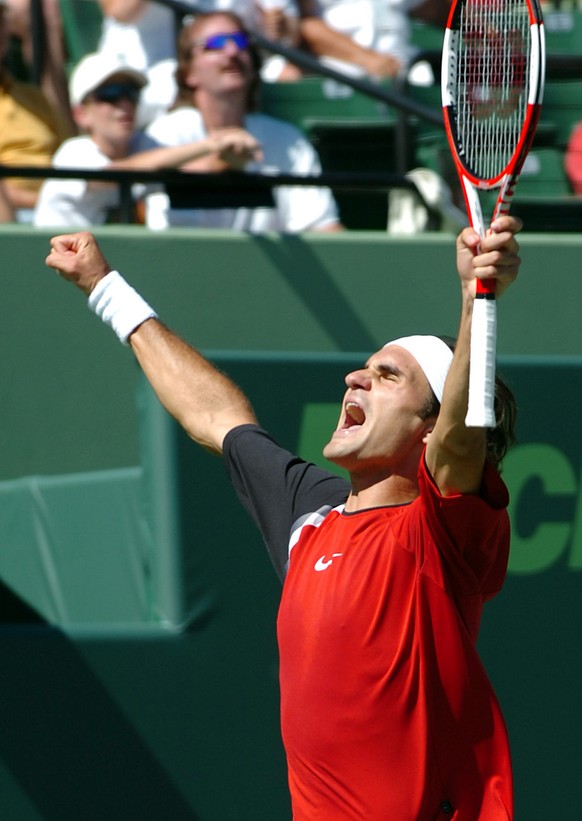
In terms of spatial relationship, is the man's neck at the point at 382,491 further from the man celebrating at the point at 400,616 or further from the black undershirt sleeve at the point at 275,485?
the black undershirt sleeve at the point at 275,485

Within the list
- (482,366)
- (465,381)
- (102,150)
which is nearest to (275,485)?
(465,381)

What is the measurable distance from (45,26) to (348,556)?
3.96 metres

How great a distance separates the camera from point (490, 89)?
9.62ft

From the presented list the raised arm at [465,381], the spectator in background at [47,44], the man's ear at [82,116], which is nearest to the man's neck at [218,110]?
the man's ear at [82,116]

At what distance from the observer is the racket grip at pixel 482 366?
2244mm

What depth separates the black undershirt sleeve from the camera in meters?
3.00

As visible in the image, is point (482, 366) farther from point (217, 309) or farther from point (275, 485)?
point (217, 309)

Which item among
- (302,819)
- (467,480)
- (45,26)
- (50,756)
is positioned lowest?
(50,756)

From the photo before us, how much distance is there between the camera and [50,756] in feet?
A: 13.5

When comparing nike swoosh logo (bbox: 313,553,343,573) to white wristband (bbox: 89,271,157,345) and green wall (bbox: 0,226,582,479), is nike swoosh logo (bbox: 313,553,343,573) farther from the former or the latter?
green wall (bbox: 0,226,582,479)

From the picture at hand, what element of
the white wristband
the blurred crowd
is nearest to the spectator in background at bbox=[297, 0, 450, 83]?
the blurred crowd

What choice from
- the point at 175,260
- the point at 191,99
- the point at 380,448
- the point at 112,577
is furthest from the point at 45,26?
the point at 380,448

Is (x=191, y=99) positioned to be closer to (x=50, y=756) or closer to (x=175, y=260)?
(x=175, y=260)

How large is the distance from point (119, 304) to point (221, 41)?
2.46 metres
